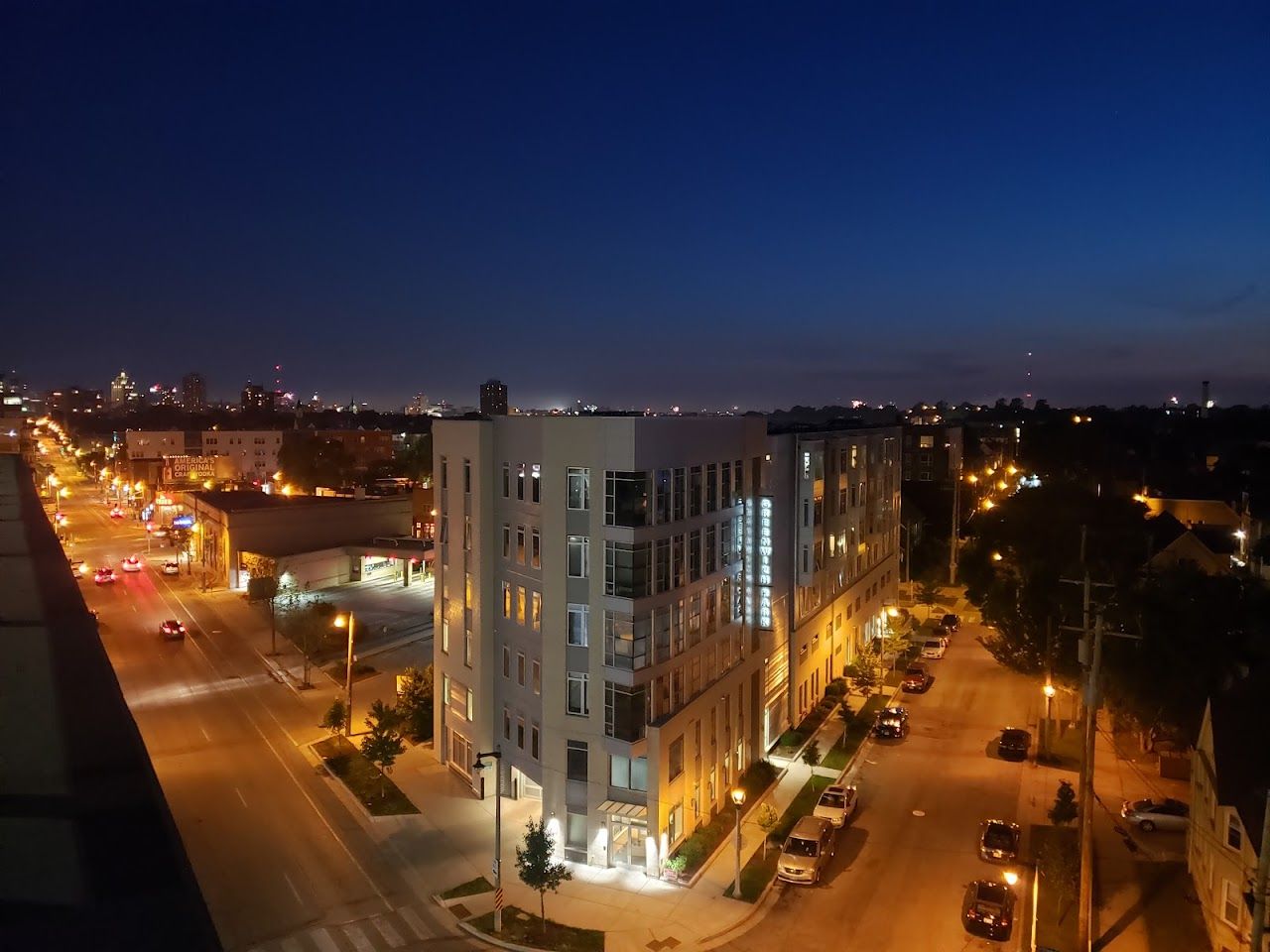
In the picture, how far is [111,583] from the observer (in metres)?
61.4

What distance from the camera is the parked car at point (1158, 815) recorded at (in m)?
26.5

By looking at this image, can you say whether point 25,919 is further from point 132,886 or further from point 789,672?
point 789,672

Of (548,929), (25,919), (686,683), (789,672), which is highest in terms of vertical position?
(25,919)

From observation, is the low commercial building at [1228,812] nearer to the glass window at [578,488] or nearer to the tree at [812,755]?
the tree at [812,755]

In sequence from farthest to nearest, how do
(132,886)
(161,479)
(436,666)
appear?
(161,479)
(436,666)
(132,886)

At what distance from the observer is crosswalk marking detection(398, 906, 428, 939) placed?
2120 centimetres

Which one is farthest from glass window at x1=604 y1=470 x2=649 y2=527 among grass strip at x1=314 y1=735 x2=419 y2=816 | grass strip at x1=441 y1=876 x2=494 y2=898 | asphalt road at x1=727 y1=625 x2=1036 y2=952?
grass strip at x1=314 y1=735 x2=419 y2=816

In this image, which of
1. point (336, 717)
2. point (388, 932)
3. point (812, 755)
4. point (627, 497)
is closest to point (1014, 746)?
point (812, 755)

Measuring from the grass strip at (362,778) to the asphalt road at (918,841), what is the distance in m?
12.8

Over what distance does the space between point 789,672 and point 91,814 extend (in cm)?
3459

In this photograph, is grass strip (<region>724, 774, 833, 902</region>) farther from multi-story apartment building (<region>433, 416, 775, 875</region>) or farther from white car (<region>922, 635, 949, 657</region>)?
white car (<region>922, 635, 949, 657</region>)

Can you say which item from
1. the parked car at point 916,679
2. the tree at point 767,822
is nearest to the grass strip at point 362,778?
the tree at point 767,822

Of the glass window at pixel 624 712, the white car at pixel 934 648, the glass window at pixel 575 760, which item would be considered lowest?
the white car at pixel 934 648

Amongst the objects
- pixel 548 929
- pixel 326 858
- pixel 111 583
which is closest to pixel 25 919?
pixel 548 929
